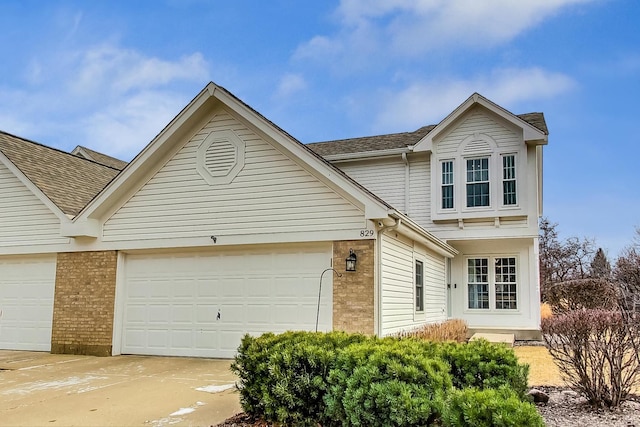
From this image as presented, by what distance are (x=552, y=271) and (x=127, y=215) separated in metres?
25.5

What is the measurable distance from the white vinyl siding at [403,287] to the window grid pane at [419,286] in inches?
6.5

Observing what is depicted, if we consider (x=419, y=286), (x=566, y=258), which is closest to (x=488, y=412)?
(x=419, y=286)

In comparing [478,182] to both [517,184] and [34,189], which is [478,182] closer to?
[517,184]

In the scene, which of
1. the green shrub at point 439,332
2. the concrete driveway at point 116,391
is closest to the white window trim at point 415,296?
the green shrub at point 439,332

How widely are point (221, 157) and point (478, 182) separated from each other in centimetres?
869

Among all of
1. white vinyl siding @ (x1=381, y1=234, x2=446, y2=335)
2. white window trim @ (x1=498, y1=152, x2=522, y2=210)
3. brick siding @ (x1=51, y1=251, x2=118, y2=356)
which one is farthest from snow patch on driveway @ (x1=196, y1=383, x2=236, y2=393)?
white window trim @ (x1=498, y1=152, x2=522, y2=210)

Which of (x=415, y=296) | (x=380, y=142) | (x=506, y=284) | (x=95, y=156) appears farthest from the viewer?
(x=95, y=156)

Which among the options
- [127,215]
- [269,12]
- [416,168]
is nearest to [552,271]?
[416,168]

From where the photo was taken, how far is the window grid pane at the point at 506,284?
18.2m

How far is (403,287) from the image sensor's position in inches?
502

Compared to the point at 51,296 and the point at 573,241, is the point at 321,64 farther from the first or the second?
the point at 573,241

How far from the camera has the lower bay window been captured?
18219mm

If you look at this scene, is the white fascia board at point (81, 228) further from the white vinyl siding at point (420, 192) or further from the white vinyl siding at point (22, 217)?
the white vinyl siding at point (420, 192)

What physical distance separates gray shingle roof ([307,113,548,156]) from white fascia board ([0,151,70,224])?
9.50 meters
